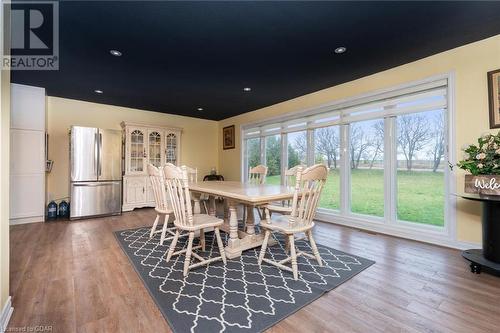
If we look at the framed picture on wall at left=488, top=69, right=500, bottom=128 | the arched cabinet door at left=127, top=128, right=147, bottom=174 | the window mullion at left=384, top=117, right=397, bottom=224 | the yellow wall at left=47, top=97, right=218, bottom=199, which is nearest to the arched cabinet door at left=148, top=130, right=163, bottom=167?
the arched cabinet door at left=127, top=128, right=147, bottom=174

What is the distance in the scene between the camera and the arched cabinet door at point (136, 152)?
479 cm

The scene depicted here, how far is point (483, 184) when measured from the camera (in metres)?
2.05

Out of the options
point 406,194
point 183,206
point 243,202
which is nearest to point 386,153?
point 406,194

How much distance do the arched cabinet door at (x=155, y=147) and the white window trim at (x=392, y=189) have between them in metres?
2.83

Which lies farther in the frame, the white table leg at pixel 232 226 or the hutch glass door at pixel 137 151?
the hutch glass door at pixel 137 151

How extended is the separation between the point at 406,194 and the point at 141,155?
4.92 meters

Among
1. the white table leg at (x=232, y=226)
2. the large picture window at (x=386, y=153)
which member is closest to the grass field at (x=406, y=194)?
the large picture window at (x=386, y=153)

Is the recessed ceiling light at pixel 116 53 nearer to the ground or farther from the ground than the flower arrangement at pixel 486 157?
farther from the ground

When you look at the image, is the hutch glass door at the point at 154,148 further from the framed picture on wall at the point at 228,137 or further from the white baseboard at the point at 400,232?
the white baseboard at the point at 400,232

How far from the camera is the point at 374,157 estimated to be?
3455 mm

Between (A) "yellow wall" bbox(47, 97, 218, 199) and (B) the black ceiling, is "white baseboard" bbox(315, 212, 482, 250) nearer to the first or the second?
(B) the black ceiling

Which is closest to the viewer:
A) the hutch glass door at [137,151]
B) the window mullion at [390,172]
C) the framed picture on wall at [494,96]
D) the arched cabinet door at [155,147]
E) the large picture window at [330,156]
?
the framed picture on wall at [494,96]

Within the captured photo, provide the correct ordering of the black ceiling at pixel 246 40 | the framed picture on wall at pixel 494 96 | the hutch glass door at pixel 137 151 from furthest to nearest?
1. the hutch glass door at pixel 137 151
2. the framed picture on wall at pixel 494 96
3. the black ceiling at pixel 246 40

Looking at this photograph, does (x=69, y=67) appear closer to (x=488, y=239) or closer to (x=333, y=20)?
(x=333, y=20)
